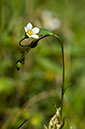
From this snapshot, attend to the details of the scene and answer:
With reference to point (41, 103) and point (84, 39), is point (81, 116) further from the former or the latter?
point (84, 39)

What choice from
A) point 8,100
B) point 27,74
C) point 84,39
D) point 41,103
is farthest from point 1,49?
point 84,39

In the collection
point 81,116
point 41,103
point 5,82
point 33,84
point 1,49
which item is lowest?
point 81,116

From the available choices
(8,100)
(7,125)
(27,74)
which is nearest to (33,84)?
(27,74)

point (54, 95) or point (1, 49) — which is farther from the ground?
point (1, 49)

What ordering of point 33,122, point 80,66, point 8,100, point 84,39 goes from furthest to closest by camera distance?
point 84,39, point 80,66, point 8,100, point 33,122

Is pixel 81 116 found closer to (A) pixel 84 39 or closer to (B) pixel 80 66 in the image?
(B) pixel 80 66

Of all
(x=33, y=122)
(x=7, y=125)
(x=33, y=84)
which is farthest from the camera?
(x=33, y=84)

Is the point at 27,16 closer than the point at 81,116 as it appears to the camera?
No

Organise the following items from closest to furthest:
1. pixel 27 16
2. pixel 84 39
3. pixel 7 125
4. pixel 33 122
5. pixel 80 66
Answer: pixel 7 125 < pixel 33 122 < pixel 27 16 < pixel 80 66 < pixel 84 39

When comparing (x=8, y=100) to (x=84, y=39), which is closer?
(x=8, y=100)
